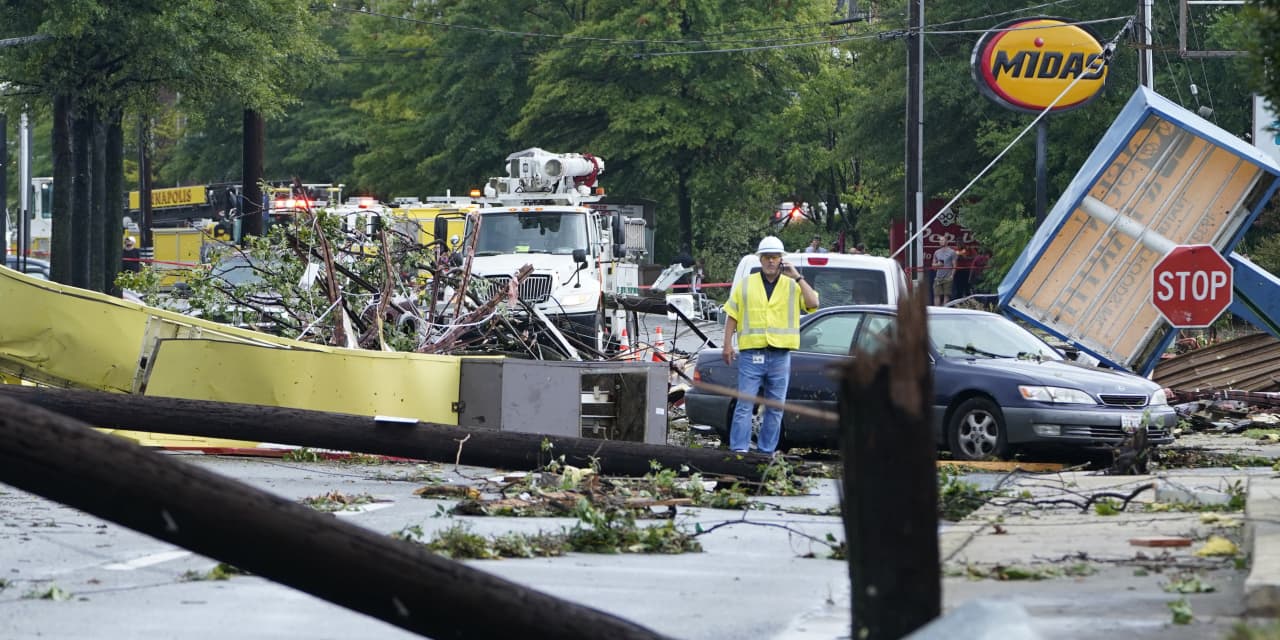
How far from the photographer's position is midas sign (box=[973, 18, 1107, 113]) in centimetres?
2945

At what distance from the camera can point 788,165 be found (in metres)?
50.5

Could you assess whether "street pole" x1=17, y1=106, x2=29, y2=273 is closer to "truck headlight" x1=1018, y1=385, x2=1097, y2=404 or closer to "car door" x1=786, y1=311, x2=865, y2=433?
"car door" x1=786, y1=311, x2=865, y2=433

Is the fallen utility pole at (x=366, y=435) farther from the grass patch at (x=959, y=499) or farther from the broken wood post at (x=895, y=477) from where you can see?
the broken wood post at (x=895, y=477)

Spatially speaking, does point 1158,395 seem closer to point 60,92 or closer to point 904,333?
point 904,333

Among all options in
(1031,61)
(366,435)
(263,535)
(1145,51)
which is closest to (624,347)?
(366,435)

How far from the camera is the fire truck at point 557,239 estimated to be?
2422 cm

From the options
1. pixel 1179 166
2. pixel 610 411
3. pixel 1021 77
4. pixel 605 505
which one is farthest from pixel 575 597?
pixel 1021 77

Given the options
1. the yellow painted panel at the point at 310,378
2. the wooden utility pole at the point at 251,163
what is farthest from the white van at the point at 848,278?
the wooden utility pole at the point at 251,163

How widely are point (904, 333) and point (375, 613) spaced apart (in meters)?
1.69

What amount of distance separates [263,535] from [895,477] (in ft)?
5.63

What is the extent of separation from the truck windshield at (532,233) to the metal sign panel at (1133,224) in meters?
8.82

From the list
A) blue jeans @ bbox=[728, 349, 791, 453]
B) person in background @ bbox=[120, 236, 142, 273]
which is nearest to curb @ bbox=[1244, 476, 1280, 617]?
blue jeans @ bbox=[728, 349, 791, 453]

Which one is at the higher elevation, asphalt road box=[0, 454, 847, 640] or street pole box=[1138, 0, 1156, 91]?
street pole box=[1138, 0, 1156, 91]

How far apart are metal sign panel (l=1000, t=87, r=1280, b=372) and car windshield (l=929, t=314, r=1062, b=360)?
2566 mm
